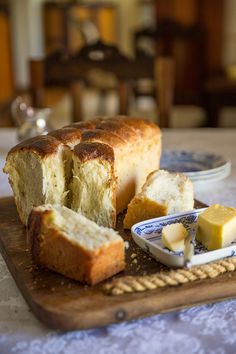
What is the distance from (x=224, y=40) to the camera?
210 inches

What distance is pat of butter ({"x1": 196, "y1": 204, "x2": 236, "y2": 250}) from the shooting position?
0.87 meters

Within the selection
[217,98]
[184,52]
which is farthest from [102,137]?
[184,52]

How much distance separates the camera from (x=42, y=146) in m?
1.02

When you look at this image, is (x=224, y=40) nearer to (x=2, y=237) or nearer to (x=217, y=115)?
(x=217, y=115)

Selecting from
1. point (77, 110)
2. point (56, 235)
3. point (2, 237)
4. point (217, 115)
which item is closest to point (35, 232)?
point (56, 235)

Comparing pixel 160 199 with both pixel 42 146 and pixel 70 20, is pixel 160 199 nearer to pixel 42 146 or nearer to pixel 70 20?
pixel 42 146

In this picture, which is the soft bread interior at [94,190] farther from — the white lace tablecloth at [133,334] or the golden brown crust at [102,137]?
the white lace tablecloth at [133,334]

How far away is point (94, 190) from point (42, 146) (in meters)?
0.13

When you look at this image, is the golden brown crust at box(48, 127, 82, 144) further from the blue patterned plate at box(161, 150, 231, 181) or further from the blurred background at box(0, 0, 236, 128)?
the blurred background at box(0, 0, 236, 128)

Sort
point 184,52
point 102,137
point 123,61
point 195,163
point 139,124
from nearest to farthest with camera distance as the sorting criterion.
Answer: point 102,137 < point 139,124 < point 195,163 < point 123,61 < point 184,52

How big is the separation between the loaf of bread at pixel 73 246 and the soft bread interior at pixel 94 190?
0.46 feet

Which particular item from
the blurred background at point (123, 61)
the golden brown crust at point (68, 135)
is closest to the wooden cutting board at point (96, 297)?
the golden brown crust at point (68, 135)

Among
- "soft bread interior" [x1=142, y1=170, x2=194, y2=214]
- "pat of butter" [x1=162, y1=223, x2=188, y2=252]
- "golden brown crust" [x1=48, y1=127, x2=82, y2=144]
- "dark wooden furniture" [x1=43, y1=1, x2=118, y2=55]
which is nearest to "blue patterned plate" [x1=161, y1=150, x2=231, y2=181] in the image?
"soft bread interior" [x1=142, y1=170, x2=194, y2=214]

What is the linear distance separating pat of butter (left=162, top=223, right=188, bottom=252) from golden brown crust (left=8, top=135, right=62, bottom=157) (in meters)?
0.28
